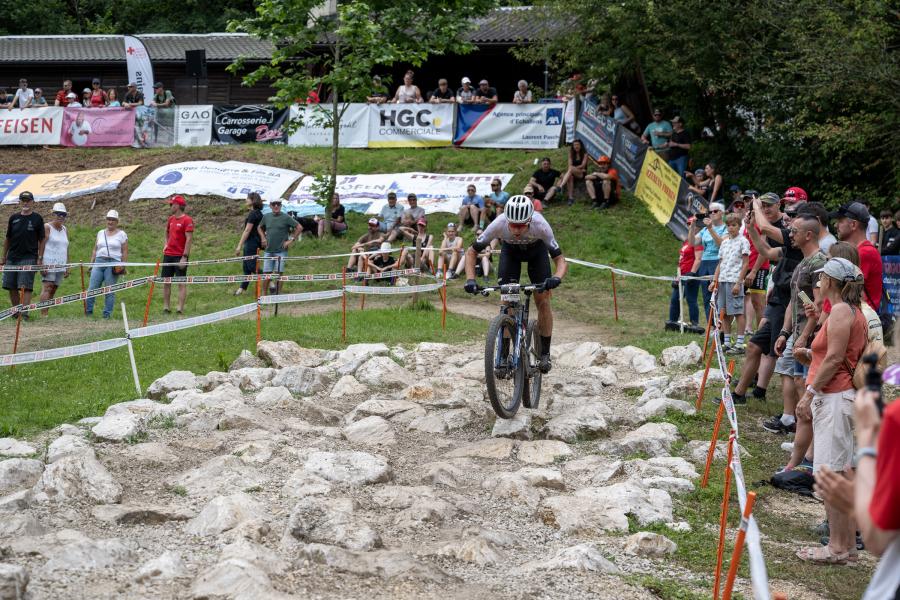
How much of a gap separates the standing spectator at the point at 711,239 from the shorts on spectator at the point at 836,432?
291 inches

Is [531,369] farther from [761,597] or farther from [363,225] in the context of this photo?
[363,225]

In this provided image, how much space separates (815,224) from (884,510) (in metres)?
5.40

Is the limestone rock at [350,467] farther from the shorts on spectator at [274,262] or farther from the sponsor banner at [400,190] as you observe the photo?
the sponsor banner at [400,190]

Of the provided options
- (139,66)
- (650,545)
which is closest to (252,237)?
(650,545)

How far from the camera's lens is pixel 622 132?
2303 cm

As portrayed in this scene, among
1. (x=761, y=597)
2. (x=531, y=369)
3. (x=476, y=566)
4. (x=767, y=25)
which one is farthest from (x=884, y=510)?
(x=767, y=25)

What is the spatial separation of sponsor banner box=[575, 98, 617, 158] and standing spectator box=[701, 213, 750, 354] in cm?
1086

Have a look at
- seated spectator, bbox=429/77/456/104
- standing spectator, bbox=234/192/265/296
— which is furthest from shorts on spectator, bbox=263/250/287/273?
seated spectator, bbox=429/77/456/104

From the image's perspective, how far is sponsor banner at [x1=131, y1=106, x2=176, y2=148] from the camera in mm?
28248

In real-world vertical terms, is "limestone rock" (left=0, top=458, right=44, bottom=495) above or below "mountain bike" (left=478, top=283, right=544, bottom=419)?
below

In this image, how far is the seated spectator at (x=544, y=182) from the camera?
899 inches

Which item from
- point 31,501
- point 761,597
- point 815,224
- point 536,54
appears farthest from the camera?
point 536,54

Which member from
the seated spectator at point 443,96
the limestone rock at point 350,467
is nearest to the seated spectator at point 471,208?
the seated spectator at point 443,96

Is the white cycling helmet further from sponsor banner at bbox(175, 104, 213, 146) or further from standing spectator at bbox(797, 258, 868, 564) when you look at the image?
sponsor banner at bbox(175, 104, 213, 146)
